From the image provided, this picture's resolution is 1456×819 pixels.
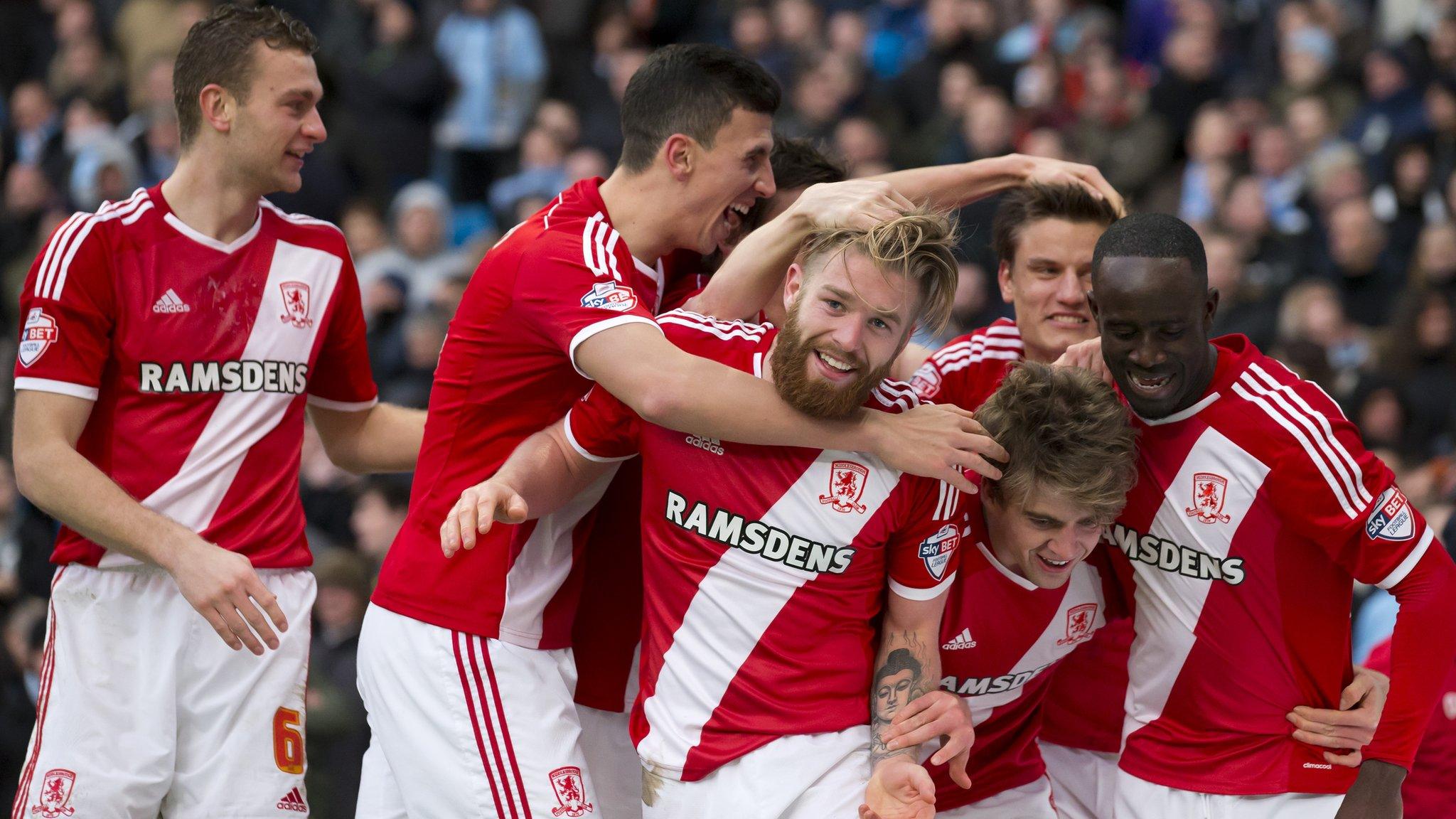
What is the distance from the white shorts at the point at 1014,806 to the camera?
192 inches

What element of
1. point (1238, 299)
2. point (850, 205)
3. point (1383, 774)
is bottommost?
point (1383, 774)

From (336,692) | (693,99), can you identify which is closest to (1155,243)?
(693,99)

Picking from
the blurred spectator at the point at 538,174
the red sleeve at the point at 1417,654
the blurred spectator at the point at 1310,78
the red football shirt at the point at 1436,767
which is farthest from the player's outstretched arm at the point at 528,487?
the blurred spectator at the point at 538,174

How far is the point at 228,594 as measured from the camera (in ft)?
15.0

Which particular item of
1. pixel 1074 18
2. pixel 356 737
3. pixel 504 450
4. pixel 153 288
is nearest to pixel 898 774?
pixel 504 450

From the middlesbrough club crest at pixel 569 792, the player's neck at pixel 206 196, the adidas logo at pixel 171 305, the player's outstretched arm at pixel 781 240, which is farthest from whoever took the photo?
the player's neck at pixel 206 196

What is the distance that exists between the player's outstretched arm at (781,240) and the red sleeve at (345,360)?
1311 millimetres

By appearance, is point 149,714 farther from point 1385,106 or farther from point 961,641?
point 1385,106

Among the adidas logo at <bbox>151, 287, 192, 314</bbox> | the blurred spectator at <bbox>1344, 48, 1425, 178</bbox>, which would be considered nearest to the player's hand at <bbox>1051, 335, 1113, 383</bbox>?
the adidas logo at <bbox>151, 287, 192, 314</bbox>

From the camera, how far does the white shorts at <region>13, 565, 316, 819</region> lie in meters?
4.75

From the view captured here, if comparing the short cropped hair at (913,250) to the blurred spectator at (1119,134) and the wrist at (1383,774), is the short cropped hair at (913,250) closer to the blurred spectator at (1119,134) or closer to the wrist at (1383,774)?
the wrist at (1383,774)

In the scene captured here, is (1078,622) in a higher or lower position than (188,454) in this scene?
lower

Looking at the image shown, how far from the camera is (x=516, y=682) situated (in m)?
4.56

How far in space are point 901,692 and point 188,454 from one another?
7.41 feet
